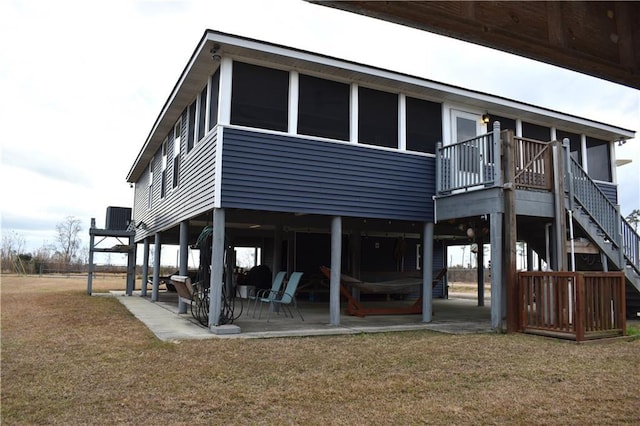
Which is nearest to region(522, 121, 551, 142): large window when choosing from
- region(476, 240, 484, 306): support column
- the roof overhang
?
the roof overhang

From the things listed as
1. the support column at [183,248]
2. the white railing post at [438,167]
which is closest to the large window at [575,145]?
the white railing post at [438,167]

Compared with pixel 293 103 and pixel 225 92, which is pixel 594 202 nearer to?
pixel 293 103

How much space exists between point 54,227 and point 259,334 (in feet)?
163

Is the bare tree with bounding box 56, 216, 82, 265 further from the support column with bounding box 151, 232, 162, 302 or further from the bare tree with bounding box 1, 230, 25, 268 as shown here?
the support column with bounding box 151, 232, 162, 302

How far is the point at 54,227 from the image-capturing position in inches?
1970

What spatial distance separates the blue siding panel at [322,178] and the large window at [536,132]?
2.89m

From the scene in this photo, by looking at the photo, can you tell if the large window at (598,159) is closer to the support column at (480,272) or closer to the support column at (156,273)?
the support column at (480,272)

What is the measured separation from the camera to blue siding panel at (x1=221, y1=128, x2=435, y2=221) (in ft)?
25.3

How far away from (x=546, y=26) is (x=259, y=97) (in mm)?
6542

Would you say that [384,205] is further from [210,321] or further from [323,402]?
[323,402]

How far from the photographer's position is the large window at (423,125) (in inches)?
371

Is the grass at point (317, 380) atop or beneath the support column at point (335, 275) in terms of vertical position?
beneath

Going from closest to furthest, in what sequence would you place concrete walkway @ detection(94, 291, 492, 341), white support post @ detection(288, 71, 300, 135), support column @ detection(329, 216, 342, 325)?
concrete walkway @ detection(94, 291, 492, 341), white support post @ detection(288, 71, 300, 135), support column @ detection(329, 216, 342, 325)

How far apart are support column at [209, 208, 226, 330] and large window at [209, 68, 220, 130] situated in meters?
1.69
